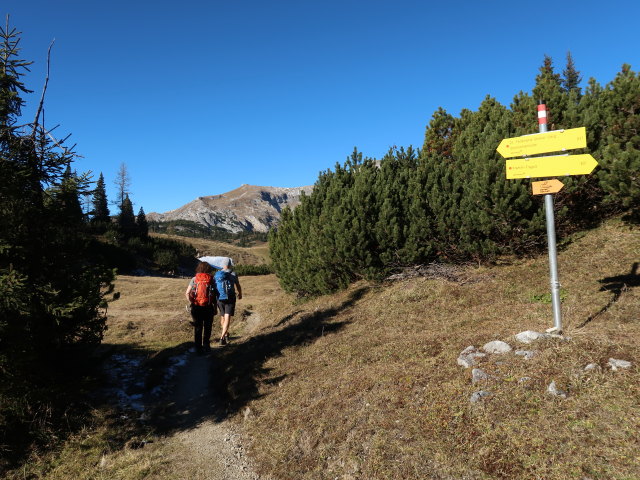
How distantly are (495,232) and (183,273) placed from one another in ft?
187

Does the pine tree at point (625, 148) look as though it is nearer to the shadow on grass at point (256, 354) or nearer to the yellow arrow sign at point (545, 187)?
the yellow arrow sign at point (545, 187)

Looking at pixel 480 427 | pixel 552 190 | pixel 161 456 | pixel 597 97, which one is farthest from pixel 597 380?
pixel 597 97

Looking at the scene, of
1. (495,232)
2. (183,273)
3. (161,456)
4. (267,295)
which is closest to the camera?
(161,456)

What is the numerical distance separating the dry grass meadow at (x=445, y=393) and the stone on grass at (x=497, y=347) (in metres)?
0.15

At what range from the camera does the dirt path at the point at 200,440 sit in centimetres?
453

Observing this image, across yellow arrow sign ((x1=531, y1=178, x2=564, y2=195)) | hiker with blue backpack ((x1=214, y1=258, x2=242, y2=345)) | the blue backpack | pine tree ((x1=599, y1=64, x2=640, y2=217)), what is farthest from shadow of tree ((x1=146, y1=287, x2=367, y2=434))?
pine tree ((x1=599, y1=64, x2=640, y2=217))

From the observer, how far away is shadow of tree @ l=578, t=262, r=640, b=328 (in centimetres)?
695

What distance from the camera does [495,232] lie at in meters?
10.6

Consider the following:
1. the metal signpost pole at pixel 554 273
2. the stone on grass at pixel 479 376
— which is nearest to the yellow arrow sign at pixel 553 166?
the metal signpost pole at pixel 554 273

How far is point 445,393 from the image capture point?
459cm

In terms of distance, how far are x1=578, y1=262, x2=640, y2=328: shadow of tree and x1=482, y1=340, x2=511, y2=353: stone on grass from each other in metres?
2.56

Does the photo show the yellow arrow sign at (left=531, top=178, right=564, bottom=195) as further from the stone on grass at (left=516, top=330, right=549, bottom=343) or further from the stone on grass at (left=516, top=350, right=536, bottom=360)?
the stone on grass at (left=516, top=350, right=536, bottom=360)

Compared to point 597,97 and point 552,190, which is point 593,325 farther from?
point 597,97

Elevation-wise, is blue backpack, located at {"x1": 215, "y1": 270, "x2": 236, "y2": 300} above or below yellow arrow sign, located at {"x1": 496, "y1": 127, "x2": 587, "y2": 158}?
below
